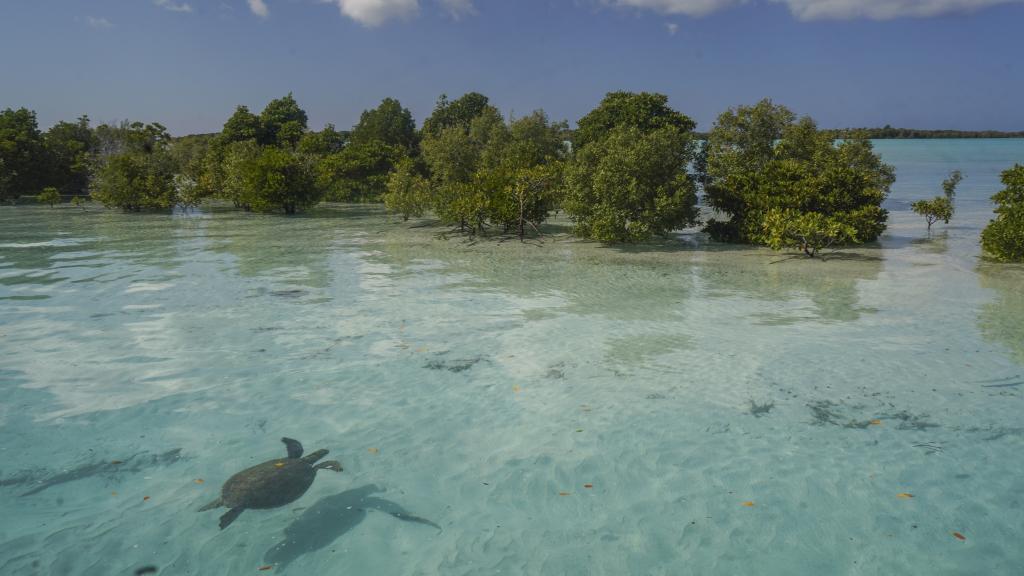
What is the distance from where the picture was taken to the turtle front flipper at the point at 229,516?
6.53 m

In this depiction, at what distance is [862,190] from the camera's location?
27.2m

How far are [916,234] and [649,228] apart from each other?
49.8ft

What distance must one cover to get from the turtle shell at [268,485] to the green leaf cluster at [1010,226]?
955 inches

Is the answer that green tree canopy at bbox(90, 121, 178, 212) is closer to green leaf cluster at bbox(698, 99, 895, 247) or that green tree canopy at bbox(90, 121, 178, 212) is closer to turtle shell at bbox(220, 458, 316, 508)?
green leaf cluster at bbox(698, 99, 895, 247)

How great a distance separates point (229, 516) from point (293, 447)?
1.59 m

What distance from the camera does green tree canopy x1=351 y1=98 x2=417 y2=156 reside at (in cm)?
7206

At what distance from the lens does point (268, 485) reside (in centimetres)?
708

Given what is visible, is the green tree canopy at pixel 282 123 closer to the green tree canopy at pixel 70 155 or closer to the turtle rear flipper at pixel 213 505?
the green tree canopy at pixel 70 155

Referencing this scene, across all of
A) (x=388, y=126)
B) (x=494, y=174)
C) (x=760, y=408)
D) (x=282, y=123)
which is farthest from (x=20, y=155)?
(x=760, y=408)

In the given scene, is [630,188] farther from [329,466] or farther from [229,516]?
[229,516]

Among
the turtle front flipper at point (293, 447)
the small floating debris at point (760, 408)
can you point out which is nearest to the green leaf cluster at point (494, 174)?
the small floating debris at point (760, 408)

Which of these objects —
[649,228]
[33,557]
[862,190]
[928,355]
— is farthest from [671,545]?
[862,190]

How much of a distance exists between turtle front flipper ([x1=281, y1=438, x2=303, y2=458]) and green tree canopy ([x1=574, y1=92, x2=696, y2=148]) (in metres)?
40.2

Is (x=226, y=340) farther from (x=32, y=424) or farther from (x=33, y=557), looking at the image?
(x=33, y=557)
